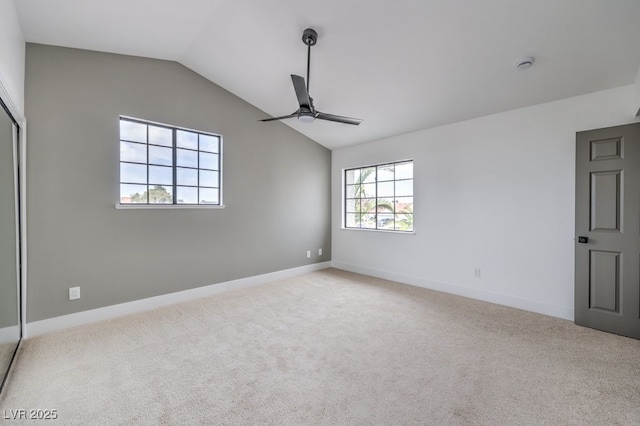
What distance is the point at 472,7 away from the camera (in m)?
2.29

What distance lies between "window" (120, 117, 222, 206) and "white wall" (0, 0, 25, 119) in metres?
0.89

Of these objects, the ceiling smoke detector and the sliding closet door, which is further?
the ceiling smoke detector

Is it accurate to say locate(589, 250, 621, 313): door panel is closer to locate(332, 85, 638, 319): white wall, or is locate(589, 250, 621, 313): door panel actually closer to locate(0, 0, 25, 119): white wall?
locate(332, 85, 638, 319): white wall

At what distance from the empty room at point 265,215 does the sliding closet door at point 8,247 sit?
3 cm

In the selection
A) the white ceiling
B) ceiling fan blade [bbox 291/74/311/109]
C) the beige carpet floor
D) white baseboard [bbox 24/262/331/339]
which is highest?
the white ceiling

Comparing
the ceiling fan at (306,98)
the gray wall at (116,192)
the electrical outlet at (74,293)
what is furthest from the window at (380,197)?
the electrical outlet at (74,293)

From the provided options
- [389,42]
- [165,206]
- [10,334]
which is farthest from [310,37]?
[10,334]

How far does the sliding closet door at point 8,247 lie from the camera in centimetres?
215

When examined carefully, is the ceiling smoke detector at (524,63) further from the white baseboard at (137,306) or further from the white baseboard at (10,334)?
the white baseboard at (10,334)

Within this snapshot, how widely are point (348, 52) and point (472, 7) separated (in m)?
1.20

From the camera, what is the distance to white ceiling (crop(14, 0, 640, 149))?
2.34m

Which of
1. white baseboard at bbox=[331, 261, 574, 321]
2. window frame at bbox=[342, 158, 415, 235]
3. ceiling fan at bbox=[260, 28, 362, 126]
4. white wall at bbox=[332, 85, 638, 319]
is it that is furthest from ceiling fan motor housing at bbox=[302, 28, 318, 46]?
white baseboard at bbox=[331, 261, 574, 321]

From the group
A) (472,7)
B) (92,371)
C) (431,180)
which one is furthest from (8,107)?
(431,180)

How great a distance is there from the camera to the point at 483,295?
12.2ft
